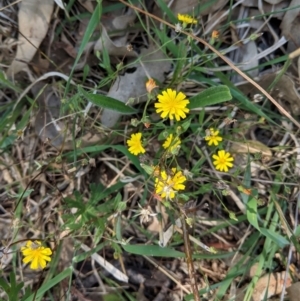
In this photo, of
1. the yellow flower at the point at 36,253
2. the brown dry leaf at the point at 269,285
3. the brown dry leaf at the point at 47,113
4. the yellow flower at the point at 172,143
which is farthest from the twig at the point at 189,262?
the brown dry leaf at the point at 47,113

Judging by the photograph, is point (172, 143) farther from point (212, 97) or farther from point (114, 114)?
point (114, 114)

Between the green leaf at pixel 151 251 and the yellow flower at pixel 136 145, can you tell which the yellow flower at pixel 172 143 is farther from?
the green leaf at pixel 151 251

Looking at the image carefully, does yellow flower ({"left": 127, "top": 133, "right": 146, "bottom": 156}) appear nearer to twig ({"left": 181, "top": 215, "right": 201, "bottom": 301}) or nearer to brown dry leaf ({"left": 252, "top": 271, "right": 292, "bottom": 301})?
twig ({"left": 181, "top": 215, "right": 201, "bottom": 301})

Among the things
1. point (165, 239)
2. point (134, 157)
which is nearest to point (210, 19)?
point (134, 157)

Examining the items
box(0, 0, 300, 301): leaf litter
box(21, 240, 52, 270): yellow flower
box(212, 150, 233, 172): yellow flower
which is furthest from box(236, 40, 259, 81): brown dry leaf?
box(21, 240, 52, 270): yellow flower

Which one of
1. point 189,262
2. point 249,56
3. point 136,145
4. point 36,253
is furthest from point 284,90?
point 36,253

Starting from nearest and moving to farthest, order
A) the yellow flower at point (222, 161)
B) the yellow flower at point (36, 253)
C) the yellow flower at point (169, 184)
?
the yellow flower at point (169, 184)
the yellow flower at point (36, 253)
the yellow flower at point (222, 161)

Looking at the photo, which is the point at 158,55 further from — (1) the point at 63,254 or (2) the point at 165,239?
(1) the point at 63,254
